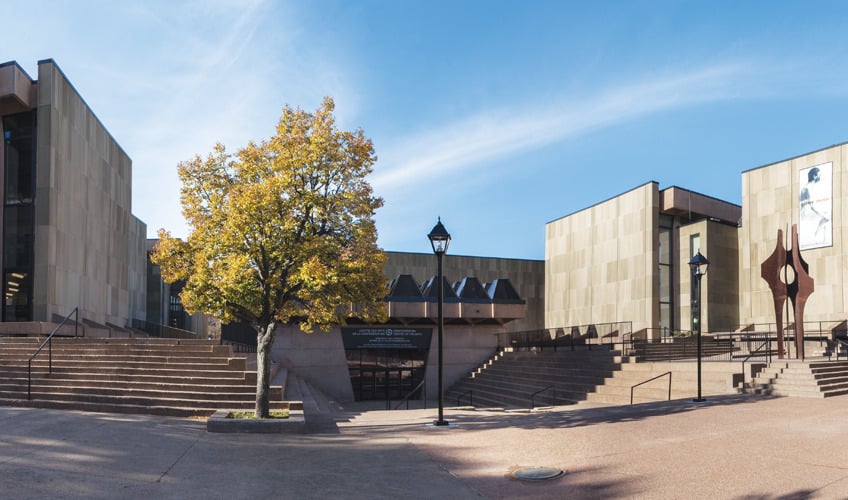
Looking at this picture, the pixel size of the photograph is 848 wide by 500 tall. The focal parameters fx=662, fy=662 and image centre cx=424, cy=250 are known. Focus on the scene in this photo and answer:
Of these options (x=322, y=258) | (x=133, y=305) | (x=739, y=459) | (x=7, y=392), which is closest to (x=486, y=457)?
(x=739, y=459)

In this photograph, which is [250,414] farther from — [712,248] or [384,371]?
[712,248]

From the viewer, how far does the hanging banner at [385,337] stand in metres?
38.5

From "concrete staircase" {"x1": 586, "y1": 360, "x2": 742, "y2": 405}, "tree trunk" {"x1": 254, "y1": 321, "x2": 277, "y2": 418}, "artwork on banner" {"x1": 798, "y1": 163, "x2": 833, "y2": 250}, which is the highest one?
"artwork on banner" {"x1": 798, "y1": 163, "x2": 833, "y2": 250}

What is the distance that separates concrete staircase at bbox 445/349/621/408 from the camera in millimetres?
→ 27375

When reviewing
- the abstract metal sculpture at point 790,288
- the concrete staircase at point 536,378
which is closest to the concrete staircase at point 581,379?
the concrete staircase at point 536,378

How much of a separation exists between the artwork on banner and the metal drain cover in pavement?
123 feet

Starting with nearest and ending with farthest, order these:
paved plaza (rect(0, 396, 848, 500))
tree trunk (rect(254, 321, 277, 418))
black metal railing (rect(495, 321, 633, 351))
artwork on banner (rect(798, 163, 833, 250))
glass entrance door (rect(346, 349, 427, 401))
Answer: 1. paved plaza (rect(0, 396, 848, 500))
2. tree trunk (rect(254, 321, 277, 418))
3. glass entrance door (rect(346, 349, 427, 401))
4. artwork on banner (rect(798, 163, 833, 250))
5. black metal railing (rect(495, 321, 633, 351))

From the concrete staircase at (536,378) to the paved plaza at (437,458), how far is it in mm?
12053

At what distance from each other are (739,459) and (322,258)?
30.2 ft

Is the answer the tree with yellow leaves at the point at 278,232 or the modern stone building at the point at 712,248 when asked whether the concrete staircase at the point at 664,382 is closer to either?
the tree with yellow leaves at the point at 278,232

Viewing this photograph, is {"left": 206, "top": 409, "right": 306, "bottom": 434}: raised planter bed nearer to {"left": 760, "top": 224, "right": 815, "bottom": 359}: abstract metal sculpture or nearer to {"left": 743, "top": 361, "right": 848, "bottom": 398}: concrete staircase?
{"left": 743, "top": 361, "right": 848, "bottom": 398}: concrete staircase

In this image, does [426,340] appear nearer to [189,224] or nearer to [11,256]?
[11,256]

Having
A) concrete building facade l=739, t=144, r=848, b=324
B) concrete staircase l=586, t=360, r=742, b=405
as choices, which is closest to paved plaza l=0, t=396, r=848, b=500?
concrete staircase l=586, t=360, r=742, b=405

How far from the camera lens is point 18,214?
104 feet
